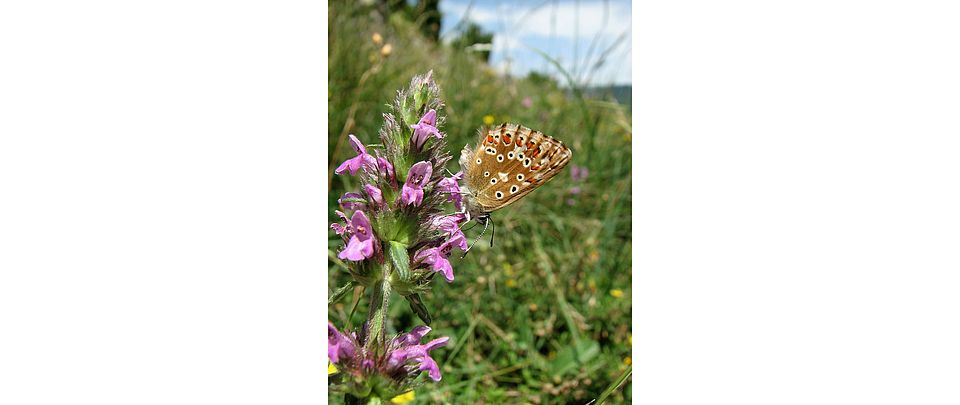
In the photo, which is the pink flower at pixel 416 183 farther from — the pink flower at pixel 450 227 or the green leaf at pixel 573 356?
the green leaf at pixel 573 356

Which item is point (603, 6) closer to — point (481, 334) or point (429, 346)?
point (481, 334)

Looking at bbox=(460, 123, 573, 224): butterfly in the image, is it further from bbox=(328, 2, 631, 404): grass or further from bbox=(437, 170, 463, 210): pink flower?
bbox=(328, 2, 631, 404): grass

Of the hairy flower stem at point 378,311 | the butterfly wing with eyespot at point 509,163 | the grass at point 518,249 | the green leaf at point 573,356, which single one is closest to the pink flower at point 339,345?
the hairy flower stem at point 378,311

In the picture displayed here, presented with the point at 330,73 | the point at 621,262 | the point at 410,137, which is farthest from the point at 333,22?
the point at 410,137

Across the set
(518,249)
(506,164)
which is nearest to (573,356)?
(518,249)

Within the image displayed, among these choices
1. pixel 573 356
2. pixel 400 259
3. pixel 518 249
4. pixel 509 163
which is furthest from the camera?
pixel 518 249

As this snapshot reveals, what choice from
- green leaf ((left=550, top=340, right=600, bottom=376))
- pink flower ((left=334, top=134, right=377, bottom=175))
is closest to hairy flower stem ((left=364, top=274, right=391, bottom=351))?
pink flower ((left=334, top=134, right=377, bottom=175))

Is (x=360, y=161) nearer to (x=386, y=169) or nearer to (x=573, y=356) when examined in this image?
(x=386, y=169)
